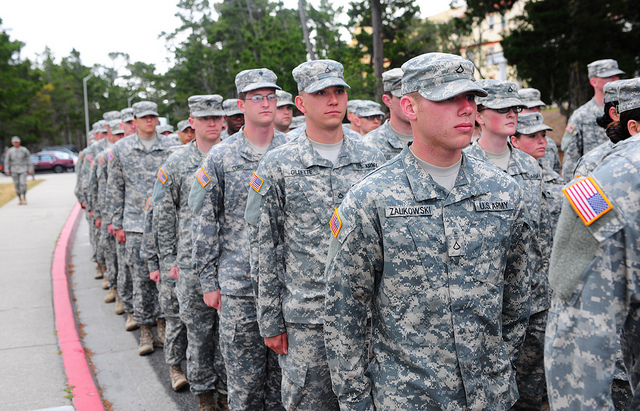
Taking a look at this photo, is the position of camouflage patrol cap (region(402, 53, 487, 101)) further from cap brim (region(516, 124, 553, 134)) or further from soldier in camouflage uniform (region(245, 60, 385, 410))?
cap brim (region(516, 124, 553, 134))

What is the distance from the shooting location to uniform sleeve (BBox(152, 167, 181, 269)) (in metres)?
5.60

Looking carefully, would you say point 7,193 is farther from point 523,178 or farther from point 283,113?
point 523,178

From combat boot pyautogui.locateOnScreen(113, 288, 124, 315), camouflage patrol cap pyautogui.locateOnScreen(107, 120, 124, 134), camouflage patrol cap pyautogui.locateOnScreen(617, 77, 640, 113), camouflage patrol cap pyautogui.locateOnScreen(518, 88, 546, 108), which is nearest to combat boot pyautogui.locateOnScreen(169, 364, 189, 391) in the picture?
combat boot pyautogui.locateOnScreen(113, 288, 124, 315)

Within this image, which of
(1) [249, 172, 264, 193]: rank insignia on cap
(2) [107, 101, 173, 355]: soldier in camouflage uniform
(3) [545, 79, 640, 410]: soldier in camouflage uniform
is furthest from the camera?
(2) [107, 101, 173, 355]: soldier in camouflage uniform

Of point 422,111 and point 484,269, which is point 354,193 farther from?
point 484,269

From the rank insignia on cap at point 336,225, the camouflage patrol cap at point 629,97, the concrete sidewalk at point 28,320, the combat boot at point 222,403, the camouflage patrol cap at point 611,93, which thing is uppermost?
the camouflage patrol cap at point 611,93

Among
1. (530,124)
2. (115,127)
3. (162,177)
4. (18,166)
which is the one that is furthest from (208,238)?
(18,166)

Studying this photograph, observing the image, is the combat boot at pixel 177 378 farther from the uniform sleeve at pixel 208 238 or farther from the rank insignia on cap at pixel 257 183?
the rank insignia on cap at pixel 257 183

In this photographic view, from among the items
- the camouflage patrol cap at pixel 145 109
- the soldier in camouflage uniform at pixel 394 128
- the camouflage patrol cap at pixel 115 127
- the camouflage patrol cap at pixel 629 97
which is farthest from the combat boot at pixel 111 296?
the camouflage patrol cap at pixel 629 97

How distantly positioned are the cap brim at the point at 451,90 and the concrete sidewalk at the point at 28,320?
4285mm

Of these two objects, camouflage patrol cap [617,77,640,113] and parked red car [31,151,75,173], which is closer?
camouflage patrol cap [617,77,640,113]

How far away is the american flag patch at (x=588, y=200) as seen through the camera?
163 centimetres

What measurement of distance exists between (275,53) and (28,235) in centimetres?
2578

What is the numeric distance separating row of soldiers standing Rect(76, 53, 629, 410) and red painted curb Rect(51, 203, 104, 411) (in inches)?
28.4
